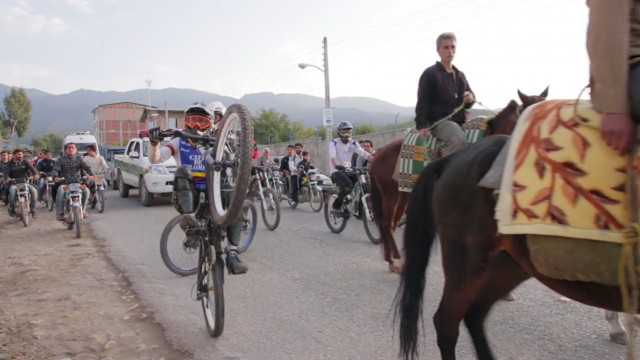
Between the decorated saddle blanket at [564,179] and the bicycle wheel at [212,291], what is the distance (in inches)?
96.3

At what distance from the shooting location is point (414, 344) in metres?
3.12

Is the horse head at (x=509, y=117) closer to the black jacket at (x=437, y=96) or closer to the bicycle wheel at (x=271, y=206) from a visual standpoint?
the black jacket at (x=437, y=96)

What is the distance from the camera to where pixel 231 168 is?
439cm

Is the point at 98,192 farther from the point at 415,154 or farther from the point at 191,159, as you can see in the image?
the point at 415,154

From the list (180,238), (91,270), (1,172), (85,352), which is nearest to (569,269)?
(85,352)

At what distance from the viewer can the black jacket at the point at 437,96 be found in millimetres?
5516

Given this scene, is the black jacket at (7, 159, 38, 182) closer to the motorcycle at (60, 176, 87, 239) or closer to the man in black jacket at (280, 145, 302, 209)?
the motorcycle at (60, 176, 87, 239)

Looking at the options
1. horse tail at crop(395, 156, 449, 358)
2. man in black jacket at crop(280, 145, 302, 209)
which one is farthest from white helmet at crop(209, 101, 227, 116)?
man in black jacket at crop(280, 145, 302, 209)

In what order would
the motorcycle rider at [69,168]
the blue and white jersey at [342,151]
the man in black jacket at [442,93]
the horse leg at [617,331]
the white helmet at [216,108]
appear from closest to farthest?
the horse leg at [617,331], the white helmet at [216,108], the man in black jacket at [442,93], the blue and white jersey at [342,151], the motorcycle rider at [69,168]

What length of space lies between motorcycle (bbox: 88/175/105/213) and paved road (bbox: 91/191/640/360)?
5625mm

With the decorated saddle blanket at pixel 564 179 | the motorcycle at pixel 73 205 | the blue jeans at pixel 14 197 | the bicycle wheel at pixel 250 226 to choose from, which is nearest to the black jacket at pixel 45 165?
the blue jeans at pixel 14 197

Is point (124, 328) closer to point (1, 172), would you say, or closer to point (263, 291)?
point (263, 291)

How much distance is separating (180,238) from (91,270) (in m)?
1.46

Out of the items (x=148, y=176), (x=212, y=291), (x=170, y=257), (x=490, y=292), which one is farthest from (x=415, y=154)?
(x=148, y=176)
